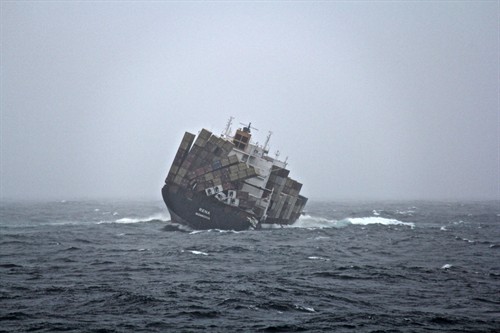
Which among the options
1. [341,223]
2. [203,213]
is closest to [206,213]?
[203,213]

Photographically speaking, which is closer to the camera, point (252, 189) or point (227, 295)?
point (227, 295)

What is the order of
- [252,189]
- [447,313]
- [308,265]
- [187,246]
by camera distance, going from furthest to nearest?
1. [252,189]
2. [187,246]
3. [308,265]
4. [447,313]

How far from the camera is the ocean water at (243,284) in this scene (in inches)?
817

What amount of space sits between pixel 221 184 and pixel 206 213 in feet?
14.4

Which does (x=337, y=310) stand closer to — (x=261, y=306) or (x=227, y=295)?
(x=261, y=306)

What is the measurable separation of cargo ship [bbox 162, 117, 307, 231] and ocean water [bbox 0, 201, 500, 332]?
851 cm

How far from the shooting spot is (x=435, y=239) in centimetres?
5347

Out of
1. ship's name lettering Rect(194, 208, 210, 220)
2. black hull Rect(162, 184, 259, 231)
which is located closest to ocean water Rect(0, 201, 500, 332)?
ship's name lettering Rect(194, 208, 210, 220)

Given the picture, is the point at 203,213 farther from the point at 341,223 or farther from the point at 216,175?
the point at 341,223

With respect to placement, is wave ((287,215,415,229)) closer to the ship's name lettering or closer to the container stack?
the container stack

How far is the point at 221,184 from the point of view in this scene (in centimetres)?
6175

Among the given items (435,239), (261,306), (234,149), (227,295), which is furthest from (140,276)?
(234,149)

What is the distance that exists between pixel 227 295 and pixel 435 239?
35.3 metres

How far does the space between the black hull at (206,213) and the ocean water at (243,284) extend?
25.9 feet
